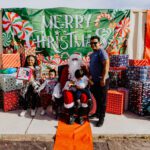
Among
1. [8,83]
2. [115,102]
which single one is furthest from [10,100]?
[115,102]

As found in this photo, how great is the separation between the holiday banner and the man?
2583 millimetres

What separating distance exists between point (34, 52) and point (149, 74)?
3.40 meters

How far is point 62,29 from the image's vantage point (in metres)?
7.29

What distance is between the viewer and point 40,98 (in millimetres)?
5941

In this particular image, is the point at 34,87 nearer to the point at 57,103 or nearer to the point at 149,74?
the point at 57,103

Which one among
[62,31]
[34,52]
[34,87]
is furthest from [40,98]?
[62,31]

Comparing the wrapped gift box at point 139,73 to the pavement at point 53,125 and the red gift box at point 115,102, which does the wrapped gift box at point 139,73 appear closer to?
the red gift box at point 115,102

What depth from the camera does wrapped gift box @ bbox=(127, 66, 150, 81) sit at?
18.2ft

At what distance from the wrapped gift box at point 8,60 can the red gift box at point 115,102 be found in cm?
294

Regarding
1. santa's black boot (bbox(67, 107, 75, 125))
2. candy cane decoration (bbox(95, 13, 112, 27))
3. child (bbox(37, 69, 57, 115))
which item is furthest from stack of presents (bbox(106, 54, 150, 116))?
candy cane decoration (bbox(95, 13, 112, 27))

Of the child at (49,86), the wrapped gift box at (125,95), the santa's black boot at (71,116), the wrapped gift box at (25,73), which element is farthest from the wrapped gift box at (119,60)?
the wrapped gift box at (25,73)

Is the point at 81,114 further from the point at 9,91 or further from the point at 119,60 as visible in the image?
the point at 119,60

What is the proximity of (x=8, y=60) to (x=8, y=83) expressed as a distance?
53.9 inches

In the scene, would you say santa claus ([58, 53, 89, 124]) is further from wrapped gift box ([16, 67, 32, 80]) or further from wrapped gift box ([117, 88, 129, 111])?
wrapped gift box ([117, 88, 129, 111])
